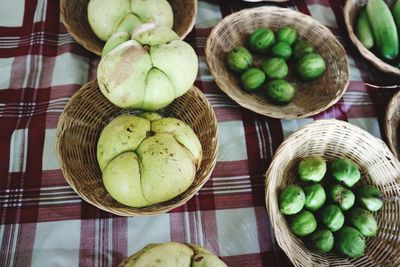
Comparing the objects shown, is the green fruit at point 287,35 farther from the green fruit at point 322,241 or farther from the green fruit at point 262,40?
the green fruit at point 322,241

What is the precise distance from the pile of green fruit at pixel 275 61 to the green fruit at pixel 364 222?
12.1 inches

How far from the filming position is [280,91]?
864mm

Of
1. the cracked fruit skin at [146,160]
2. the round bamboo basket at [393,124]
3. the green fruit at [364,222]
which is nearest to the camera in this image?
the cracked fruit skin at [146,160]

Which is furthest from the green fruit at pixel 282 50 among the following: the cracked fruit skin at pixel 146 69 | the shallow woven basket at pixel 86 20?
the cracked fruit skin at pixel 146 69

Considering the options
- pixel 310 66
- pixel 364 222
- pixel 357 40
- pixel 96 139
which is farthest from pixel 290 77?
pixel 96 139

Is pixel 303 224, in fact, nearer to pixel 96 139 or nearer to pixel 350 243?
pixel 350 243

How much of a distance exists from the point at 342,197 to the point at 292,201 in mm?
117

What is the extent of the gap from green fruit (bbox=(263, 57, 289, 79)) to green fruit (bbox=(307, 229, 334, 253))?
0.39 metres

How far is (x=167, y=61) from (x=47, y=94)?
0.35 meters

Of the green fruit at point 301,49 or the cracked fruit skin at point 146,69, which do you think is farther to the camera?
the green fruit at point 301,49

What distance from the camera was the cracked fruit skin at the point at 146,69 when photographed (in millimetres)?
633

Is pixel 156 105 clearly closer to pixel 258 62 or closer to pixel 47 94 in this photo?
pixel 47 94

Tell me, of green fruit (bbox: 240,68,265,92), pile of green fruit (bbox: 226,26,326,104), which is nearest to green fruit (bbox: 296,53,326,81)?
pile of green fruit (bbox: 226,26,326,104)

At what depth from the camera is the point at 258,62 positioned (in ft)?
3.23
